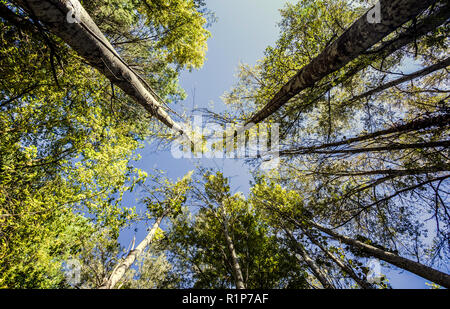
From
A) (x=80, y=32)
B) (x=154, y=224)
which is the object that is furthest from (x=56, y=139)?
(x=80, y=32)

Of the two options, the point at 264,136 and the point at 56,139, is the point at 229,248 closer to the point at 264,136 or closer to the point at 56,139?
the point at 264,136

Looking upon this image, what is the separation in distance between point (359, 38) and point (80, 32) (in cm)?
296

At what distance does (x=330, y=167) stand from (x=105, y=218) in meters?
6.85

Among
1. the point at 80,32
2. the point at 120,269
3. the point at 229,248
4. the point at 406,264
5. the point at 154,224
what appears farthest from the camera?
the point at 154,224

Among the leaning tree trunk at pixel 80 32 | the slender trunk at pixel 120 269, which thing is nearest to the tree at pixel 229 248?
the slender trunk at pixel 120 269

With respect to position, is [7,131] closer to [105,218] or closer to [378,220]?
[105,218]

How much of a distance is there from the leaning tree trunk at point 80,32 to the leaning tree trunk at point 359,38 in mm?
2578

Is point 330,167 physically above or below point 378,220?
above

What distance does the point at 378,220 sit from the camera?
14.9 feet

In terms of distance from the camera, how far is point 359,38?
5.38 feet

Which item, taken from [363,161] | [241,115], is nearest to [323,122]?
[363,161]

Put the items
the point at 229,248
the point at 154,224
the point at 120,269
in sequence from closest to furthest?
the point at 120,269, the point at 229,248, the point at 154,224

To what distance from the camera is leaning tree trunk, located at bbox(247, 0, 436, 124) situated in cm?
137

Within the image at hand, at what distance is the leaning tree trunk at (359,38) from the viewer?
1365 mm
